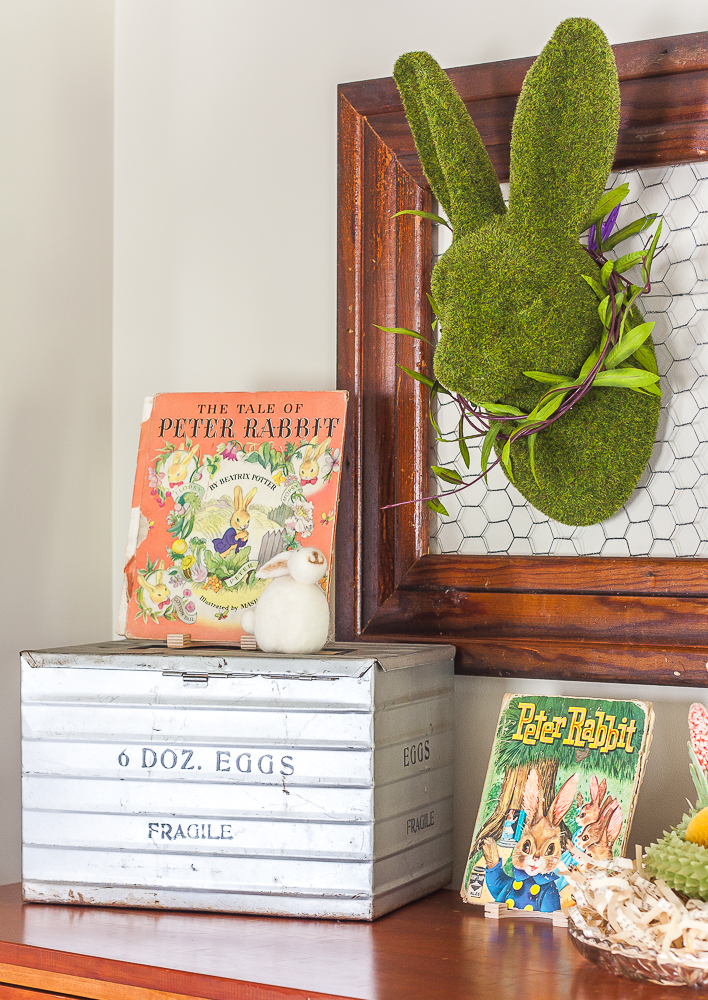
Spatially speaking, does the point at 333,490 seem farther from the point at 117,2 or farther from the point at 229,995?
the point at 117,2

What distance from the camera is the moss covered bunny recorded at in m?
0.95

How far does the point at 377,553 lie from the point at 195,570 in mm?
203

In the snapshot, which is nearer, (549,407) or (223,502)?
(549,407)

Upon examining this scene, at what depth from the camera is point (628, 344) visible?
3.21 feet

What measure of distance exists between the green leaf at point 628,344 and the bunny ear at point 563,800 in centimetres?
39

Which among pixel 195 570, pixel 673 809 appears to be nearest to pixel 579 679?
pixel 673 809

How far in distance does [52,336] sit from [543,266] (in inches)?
24.3

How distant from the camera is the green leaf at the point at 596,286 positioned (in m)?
0.98

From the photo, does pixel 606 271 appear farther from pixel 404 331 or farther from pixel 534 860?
pixel 534 860

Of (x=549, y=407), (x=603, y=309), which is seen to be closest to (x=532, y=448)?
(x=549, y=407)

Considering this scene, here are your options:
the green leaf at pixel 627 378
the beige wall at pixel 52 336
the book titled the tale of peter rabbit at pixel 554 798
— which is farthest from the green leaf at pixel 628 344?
the beige wall at pixel 52 336

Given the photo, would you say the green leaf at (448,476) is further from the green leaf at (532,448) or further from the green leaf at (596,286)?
the green leaf at (596,286)

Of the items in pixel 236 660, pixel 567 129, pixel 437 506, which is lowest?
pixel 236 660

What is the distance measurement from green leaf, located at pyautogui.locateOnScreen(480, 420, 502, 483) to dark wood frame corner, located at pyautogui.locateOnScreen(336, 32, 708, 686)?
4.1 inches
